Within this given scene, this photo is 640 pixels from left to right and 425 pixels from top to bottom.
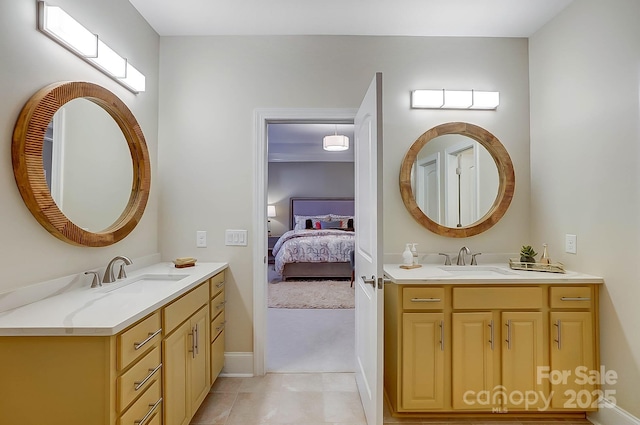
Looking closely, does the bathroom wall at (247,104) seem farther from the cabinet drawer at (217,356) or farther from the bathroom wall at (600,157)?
the bathroom wall at (600,157)

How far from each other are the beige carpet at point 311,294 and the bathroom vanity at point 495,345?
93.9 inches

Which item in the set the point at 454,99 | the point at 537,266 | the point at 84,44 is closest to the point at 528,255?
the point at 537,266

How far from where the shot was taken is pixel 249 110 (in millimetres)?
2557

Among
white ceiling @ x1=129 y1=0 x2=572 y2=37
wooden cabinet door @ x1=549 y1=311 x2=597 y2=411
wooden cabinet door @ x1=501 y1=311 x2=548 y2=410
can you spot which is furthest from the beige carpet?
white ceiling @ x1=129 y1=0 x2=572 y2=37

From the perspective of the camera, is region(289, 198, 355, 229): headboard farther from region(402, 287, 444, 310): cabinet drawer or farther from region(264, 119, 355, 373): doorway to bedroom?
region(402, 287, 444, 310): cabinet drawer

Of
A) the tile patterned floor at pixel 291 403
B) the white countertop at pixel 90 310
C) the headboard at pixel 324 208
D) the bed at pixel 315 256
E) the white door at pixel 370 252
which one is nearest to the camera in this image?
the white countertop at pixel 90 310

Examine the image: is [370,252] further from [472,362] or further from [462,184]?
[462,184]

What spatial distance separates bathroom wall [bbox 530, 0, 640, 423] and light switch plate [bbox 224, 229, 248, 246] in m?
2.22

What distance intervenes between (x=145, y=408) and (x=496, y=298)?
189cm

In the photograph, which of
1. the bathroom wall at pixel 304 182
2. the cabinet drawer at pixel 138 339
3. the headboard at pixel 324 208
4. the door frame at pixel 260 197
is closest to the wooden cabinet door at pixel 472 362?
the door frame at pixel 260 197

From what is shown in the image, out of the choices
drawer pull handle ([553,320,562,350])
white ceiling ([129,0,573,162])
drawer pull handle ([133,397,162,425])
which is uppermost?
white ceiling ([129,0,573,162])

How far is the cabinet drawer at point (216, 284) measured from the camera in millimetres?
2215

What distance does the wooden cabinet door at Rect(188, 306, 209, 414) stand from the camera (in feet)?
6.08

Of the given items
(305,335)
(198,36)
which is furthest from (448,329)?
(198,36)
